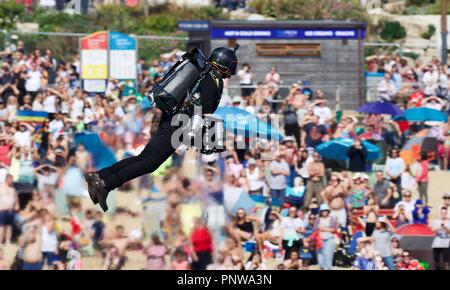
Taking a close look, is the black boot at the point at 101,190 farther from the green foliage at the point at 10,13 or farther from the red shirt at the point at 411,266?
the green foliage at the point at 10,13

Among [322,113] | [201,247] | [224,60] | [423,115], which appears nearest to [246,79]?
[322,113]

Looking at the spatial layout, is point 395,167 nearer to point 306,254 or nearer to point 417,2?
point 306,254

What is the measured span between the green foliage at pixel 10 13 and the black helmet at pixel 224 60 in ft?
80.0

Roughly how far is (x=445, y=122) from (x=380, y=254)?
5.33 meters

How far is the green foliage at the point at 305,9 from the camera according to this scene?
38.2 m

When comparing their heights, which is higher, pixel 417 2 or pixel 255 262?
pixel 417 2

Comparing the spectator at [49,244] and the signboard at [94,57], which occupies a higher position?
the signboard at [94,57]

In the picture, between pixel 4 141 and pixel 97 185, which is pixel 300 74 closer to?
pixel 4 141

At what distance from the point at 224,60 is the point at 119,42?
1491cm

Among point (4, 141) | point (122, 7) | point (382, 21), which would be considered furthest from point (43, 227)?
point (382, 21)

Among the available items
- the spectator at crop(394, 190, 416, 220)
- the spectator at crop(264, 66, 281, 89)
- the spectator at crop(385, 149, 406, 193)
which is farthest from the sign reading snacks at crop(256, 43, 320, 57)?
the spectator at crop(394, 190, 416, 220)

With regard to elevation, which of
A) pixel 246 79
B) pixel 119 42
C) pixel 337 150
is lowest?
pixel 337 150

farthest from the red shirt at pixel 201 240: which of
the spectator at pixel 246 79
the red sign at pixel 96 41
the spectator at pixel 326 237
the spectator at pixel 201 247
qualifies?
the spectator at pixel 246 79

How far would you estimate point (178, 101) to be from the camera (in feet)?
34.2
